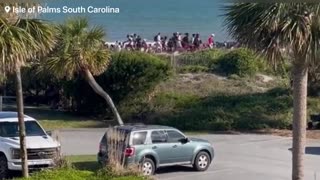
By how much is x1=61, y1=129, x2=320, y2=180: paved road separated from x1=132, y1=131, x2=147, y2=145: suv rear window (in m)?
1.40

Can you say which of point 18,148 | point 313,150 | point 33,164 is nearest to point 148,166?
point 33,164

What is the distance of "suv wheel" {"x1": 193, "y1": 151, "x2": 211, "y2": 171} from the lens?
28312mm

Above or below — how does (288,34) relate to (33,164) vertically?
above

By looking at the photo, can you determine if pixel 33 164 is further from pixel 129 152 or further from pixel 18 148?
pixel 129 152

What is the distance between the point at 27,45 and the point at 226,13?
4659 millimetres

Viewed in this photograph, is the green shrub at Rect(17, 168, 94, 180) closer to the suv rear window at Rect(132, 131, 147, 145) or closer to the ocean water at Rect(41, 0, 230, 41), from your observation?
the suv rear window at Rect(132, 131, 147, 145)

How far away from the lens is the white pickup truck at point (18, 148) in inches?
1018

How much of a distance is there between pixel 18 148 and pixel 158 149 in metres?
4.36

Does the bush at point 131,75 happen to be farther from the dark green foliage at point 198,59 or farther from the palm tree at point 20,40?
the palm tree at point 20,40

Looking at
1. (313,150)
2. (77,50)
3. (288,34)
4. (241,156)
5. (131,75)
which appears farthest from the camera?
(131,75)

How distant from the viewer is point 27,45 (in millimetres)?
19625

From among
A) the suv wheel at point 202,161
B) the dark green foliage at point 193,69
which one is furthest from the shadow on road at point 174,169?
the dark green foliage at point 193,69

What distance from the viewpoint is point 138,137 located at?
2684cm

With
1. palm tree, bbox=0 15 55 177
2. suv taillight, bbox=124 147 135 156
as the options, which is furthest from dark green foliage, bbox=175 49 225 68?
palm tree, bbox=0 15 55 177
